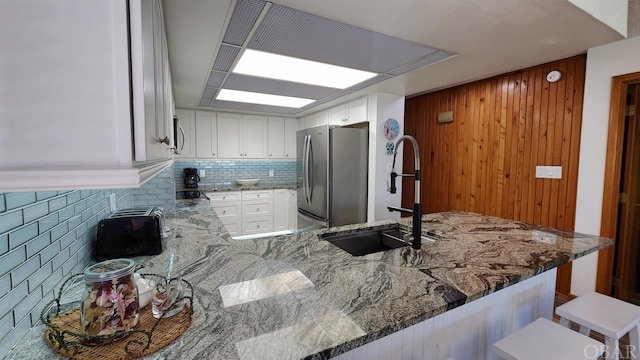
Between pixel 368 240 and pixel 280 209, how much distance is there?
3.00 m

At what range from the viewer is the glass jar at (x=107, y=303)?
636 mm

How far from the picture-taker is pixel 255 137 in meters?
4.72

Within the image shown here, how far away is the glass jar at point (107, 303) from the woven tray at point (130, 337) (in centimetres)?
2

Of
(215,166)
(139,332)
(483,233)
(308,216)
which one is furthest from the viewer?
(215,166)

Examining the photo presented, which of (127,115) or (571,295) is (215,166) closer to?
(127,115)

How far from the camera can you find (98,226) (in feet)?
3.90

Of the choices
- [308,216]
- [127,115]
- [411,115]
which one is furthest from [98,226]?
[411,115]

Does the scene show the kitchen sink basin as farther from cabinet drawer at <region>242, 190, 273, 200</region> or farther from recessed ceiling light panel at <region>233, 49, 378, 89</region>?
cabinet drawer at <region>242, 190, 273, 200</region>

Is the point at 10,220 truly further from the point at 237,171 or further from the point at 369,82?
the point at 237,171

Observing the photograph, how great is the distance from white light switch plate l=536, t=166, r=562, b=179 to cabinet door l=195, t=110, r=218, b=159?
4297mm

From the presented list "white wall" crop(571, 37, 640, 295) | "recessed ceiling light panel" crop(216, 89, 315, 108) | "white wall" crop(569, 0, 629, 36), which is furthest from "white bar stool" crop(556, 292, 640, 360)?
"recessed ceiling light panel" crop(216, 89, 315, 108)

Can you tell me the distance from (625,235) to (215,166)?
5.01 meters

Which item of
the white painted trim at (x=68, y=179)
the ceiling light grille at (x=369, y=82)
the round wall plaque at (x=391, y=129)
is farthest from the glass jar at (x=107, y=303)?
the round wall plaque at (x=391, y=129)

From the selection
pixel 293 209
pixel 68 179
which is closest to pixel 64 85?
pixel 68 179
